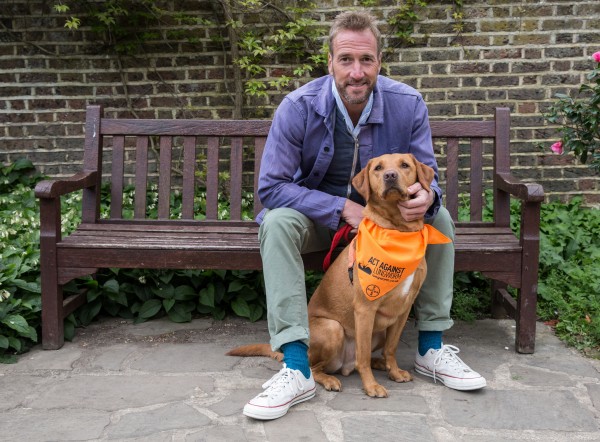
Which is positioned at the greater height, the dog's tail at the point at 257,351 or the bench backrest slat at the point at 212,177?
the bench backrest slat at the point at 212,177

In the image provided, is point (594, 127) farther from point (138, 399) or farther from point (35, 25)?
point (35, 25)

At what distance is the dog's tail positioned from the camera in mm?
3623

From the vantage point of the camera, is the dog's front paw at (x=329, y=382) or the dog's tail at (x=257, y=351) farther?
the dog's tail at (x=257, y=351)

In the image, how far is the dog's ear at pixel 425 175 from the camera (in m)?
3.24

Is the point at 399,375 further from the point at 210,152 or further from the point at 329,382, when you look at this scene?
the point at 210,152

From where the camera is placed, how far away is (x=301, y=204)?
3406mm

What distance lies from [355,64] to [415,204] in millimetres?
750

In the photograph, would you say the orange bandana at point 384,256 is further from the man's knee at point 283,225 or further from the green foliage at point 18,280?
the green foliage at point 18,280

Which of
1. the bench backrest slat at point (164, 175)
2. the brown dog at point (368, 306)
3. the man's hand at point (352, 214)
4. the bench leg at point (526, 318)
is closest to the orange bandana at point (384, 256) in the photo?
the brown dog at point (368, 306)

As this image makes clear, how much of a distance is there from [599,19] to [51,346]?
4614mm

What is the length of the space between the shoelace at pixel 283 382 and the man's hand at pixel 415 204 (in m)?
0.87

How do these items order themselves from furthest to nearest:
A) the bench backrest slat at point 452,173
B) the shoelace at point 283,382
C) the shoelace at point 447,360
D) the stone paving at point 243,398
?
the bench backrest slat at point 452,173 < the shoelace at point 447,360 < the shoelace at point 283,382 < the stone paving at point 243,398

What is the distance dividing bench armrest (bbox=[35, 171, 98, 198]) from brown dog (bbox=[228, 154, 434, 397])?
60.9 inches

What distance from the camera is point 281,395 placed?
118 inches
